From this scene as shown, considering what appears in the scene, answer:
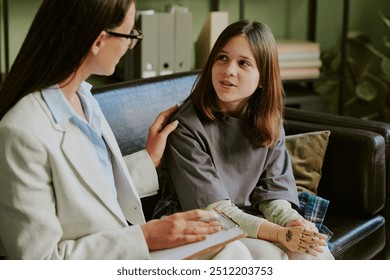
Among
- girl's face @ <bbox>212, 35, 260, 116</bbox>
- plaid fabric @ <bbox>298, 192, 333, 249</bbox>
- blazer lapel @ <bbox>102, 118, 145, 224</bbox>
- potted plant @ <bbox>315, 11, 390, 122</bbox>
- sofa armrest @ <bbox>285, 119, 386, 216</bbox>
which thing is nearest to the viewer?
blazer lapel @ <bbox>102, 118, 145, 224</bbox>

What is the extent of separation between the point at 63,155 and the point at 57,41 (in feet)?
0.66

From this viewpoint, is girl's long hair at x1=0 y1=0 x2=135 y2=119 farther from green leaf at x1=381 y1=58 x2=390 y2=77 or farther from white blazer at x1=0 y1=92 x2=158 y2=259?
green leaf at x1=381 y1=58 x2=390 y2=77

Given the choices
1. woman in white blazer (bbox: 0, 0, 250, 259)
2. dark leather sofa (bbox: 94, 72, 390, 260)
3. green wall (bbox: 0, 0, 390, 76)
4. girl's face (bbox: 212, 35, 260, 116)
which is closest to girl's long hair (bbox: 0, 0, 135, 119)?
woman in white blazer (bbox: 0, 0, 250, 259)

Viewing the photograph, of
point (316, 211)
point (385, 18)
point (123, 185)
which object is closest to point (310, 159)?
point (316, 211)

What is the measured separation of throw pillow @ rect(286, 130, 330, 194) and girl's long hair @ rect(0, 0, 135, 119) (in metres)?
0.98

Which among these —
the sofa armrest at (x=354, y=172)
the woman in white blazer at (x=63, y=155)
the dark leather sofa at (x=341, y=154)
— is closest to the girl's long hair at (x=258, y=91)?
the dark leather sofa at (x=341, y=154)

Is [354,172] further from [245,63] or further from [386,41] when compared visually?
[386,41]

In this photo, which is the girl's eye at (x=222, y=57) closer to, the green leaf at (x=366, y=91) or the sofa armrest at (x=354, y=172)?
the sofa armrest at (x=354, y=172)

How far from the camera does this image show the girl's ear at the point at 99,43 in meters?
1.25

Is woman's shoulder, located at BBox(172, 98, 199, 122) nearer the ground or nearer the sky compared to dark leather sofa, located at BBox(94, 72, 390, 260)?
nearer the sky

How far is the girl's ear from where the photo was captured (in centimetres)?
125

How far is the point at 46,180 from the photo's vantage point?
4.02 ft

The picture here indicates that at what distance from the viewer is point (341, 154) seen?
82.2 inches
